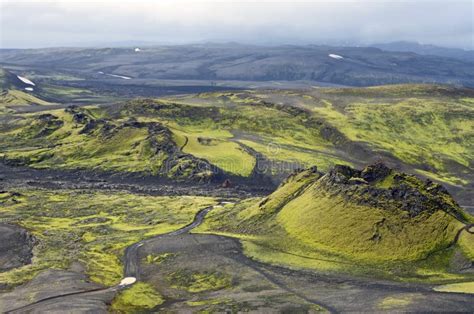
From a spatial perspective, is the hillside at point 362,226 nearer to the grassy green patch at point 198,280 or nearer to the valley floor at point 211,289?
the valley floor at point 211,289

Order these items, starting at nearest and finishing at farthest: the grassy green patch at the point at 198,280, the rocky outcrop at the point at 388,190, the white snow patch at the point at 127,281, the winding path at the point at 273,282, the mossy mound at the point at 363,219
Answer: the winding path at the point at 273,282, the grassy green patch at the point at 198,280, the white snow patch at the point at 127,281, the mossy mound at the point at 363,219, the rocky outcrop at the point at 388,190

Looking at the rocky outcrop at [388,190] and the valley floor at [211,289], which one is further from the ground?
the rocky outcrop at [388,190]

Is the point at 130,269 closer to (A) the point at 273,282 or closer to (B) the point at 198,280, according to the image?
(B) the point at 198,280

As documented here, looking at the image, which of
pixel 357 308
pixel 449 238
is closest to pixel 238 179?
pixel 449 238

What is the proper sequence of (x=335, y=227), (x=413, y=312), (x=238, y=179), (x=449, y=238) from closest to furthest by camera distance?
(x=413, y=312), (x=449, y=238), (x=335, y=227), (x=238, y=179)

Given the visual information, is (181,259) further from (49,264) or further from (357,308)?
(357,308)

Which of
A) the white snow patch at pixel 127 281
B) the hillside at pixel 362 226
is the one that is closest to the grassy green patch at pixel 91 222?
the white snow patch at pixel 127 281
